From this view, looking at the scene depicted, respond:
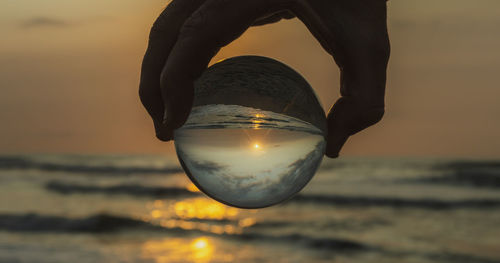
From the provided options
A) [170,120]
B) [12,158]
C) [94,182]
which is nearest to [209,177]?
[170,120]

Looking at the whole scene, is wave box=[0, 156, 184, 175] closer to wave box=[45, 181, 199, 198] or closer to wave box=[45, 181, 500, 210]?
wave box=[45, 181, 199, 198]

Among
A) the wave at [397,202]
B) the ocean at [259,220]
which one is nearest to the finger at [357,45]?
the ocean at [259,220]

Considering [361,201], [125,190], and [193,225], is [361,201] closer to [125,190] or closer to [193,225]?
[193,225]

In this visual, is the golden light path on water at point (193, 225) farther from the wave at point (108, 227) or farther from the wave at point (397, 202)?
the wave at point (397, 202)

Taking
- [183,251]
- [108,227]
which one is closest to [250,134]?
[183,251]

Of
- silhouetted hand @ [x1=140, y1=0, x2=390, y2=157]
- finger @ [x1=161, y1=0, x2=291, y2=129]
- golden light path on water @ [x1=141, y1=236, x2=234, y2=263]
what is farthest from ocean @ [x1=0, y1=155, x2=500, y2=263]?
finger @ [x1=161, y1=0, x2=291, y2=129]

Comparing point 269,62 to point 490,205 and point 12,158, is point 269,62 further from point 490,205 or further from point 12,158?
point 12,158
